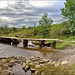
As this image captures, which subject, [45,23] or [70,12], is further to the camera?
[45,23]

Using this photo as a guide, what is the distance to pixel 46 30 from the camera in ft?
90.4

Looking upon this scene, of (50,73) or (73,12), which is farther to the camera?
(73,12)

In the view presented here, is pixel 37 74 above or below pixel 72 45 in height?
below

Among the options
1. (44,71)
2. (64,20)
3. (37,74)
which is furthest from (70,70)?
(64,20)

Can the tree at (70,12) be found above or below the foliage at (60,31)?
above

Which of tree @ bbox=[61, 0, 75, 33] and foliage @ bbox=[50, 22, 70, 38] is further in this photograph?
foliage @ bbox=[50, 22, 70, 38]

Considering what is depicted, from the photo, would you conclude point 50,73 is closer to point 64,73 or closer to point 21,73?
point 64,73

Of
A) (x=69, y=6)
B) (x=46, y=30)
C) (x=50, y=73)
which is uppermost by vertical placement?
(x=69, y=6)

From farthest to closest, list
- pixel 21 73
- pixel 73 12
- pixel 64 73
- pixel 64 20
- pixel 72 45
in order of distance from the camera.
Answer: pixel 64 20 < pixel 73 12 < pixel 72 45 < pixel 21 73 < pixel 64 73

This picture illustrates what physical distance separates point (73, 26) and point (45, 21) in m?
9.40

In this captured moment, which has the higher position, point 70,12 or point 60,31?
point 70,12

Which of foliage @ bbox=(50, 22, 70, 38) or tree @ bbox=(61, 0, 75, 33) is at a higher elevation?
tree @ bbox=(61, 0, 75, 33)

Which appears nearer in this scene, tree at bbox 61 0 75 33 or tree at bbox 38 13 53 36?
tree at bbox 61 0 75 33

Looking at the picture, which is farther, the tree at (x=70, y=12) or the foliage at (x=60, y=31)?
the foliage at (x=60, y=31)
